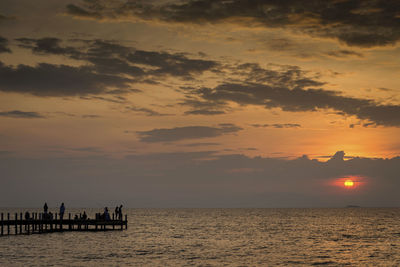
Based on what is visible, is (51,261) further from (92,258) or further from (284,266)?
(284,266)

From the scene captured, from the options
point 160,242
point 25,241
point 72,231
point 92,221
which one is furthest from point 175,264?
point 72,231

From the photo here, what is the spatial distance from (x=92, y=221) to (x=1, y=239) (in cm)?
1263

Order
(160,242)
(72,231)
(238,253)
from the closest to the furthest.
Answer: (238,253)
(160,242)
(72,231)

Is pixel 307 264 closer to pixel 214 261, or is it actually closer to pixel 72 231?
A: pixel 214 261

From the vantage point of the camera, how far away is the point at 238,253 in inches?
1980

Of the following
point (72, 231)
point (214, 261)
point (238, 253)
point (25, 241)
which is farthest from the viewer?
point (72, 231)

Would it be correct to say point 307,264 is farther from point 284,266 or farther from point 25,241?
point 25,241

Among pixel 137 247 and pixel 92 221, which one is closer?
pixel 137 247

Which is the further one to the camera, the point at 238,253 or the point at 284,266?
the point at 238,253

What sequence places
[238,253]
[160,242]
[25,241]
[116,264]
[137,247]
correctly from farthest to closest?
[160,242] < [25,241] < [137,247] < [238,253] < [116,264]

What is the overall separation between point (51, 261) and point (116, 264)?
6242mm

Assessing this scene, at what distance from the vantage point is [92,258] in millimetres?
43875

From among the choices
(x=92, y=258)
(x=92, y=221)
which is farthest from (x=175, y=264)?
(x=92, y=221)

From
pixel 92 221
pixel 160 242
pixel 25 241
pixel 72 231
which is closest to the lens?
pixel 25 241
